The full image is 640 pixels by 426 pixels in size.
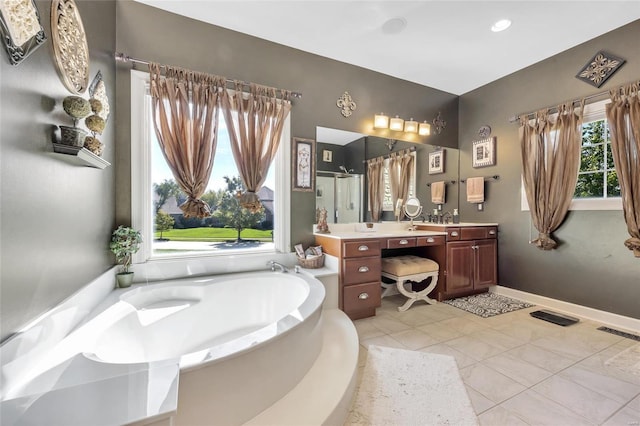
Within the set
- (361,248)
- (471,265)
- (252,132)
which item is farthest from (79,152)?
(471,265)

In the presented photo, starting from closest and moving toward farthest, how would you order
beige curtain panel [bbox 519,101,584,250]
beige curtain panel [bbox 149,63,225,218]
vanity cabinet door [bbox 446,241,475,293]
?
beige curtain panel [bbox 149,63,225,218], beige curtain panel [bbox 519,101,584,250], vanity cabinet door [bbox 446,241,475,293]

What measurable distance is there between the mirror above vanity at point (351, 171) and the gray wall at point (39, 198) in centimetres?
195

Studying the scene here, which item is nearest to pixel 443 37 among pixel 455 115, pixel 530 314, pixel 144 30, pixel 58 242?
pixel 455 115

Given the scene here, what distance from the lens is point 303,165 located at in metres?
2.80

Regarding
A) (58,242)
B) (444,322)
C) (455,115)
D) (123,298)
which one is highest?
(455,115)

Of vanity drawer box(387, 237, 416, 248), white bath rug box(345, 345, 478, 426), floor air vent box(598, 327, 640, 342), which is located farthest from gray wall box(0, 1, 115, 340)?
floor air vent box(598, 327, 640, 342)

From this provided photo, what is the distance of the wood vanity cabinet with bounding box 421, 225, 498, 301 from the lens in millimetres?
3053

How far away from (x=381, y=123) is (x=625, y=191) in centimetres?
230

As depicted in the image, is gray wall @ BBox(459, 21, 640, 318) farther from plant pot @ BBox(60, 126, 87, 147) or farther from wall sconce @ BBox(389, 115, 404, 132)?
plant pot @ BBox(60, 126, 87, 147)

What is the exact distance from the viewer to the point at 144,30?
2.18m

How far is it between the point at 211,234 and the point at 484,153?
3.52 m

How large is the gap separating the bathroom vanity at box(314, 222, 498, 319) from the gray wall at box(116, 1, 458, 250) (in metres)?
0.53

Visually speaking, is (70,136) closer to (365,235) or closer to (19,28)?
(19,28)

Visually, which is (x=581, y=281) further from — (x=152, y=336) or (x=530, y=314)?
(x=152, y=336)
